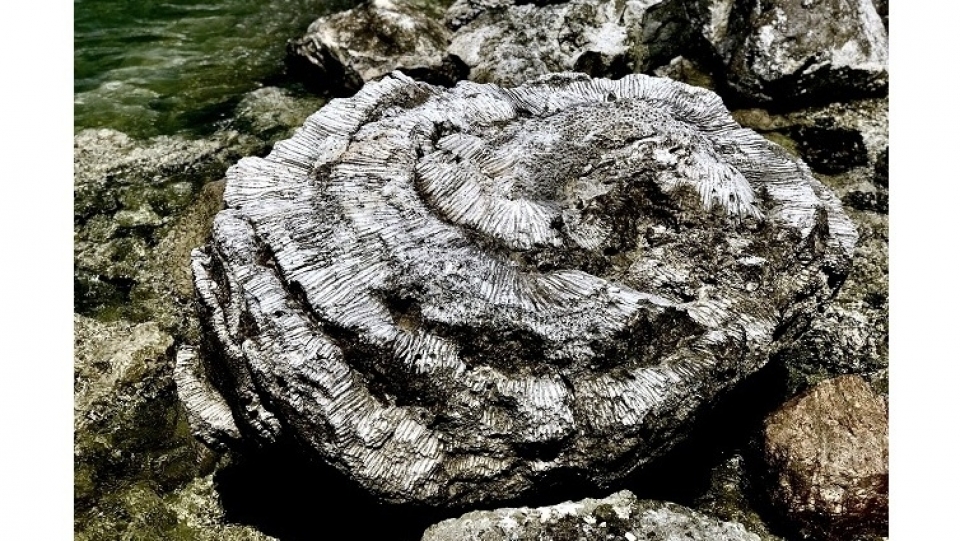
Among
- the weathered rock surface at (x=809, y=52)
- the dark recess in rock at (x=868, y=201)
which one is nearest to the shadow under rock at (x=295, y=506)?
the dark recess in rock at (x=868, y=201)

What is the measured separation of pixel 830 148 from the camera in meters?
4.84

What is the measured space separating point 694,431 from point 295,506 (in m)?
1.51

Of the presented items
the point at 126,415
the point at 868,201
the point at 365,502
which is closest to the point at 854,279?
the point at 868,201

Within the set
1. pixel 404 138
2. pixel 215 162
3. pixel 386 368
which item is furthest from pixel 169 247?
pixel 386 368

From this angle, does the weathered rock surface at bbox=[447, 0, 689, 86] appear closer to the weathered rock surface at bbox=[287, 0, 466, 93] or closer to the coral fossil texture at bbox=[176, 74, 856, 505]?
the weathered rock surface at bbox=[287, 0, 466, 93]

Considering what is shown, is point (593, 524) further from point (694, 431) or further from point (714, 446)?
point (714, 446)

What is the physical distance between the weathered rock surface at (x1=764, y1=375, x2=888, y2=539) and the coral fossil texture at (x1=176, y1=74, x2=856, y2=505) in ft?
1.16

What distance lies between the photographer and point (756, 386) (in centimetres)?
349

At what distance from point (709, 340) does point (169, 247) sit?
2.91 meters

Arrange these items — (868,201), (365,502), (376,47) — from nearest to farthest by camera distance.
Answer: (365,502) → (868,201) → (376,47)

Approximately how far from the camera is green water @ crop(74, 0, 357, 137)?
5.45m

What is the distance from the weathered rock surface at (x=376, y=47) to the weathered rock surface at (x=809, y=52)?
5.78ft

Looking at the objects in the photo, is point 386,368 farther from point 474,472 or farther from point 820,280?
point 820,280

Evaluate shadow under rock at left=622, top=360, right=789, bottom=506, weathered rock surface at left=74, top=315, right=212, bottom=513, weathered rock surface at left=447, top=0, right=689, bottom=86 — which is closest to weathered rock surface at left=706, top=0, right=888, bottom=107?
weathered rock surface at left=447, top=0, right=689, bottom=86
